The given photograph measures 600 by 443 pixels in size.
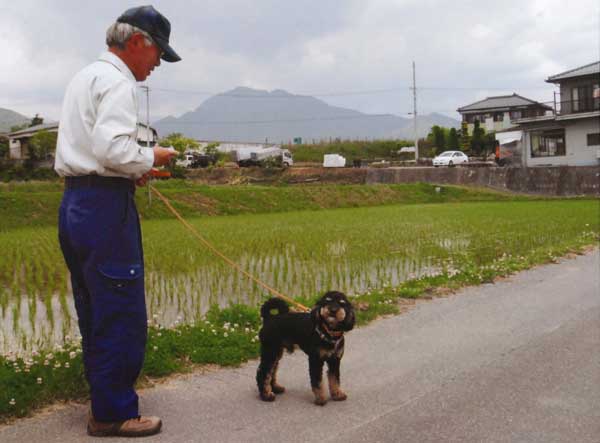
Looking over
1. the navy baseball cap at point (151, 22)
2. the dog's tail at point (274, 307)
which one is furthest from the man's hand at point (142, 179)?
the dog's tail at point (274, 307)

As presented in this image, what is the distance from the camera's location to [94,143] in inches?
112

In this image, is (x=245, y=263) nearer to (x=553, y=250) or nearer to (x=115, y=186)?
(x=553, y=250)

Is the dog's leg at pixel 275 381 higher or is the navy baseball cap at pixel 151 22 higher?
the navy baseball cap at pixel 151 22

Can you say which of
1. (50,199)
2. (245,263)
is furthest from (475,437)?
(50,199)

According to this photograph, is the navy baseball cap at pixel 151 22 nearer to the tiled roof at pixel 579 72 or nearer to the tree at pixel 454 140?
the tiled roof at pixel 579 72

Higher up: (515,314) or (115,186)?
(115,186)

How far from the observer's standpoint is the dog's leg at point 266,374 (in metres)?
3.62

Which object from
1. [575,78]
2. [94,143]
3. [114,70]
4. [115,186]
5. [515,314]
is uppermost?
[575,78]

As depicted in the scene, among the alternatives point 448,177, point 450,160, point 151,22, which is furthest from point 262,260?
point 450,160

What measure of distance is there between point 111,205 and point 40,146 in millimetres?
37875

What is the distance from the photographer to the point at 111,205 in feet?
9.77

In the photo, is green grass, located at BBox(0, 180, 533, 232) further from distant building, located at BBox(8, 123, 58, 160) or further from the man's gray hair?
the man's gray hair

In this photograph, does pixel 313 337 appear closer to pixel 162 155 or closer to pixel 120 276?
pixel 120 276

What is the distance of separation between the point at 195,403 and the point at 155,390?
360mm
